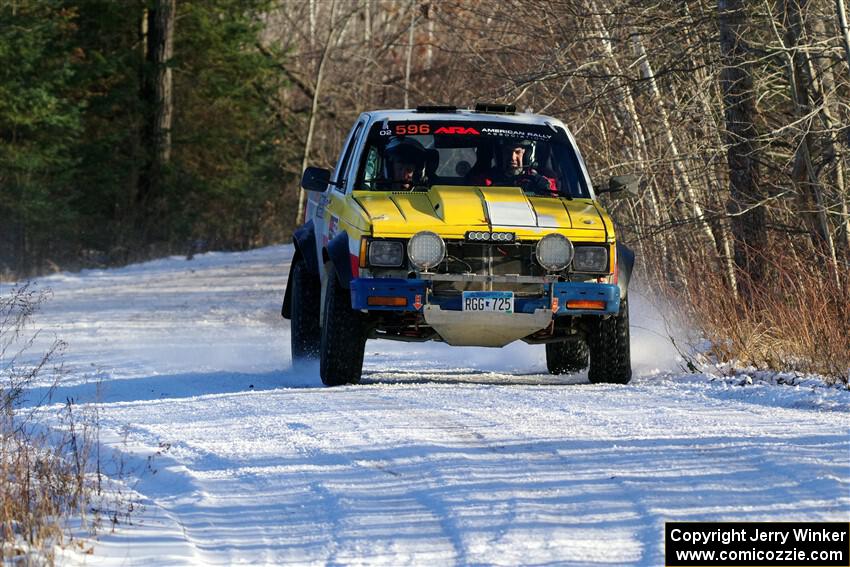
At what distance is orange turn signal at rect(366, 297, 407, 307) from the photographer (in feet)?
33.0

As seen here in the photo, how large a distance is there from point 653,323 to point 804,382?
3.94 m

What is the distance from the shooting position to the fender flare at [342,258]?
10.3m

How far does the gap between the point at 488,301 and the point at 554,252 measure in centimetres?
56

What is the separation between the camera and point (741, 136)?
613 inches

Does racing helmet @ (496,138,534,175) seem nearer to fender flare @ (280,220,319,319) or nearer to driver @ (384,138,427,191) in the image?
driver @ (384,138,427,191)

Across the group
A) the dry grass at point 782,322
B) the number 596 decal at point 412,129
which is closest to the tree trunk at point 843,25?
the dry grass at point 782,322

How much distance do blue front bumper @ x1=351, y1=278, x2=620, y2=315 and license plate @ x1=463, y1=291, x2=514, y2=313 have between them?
0.05 metres

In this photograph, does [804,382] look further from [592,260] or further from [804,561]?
[804,561]

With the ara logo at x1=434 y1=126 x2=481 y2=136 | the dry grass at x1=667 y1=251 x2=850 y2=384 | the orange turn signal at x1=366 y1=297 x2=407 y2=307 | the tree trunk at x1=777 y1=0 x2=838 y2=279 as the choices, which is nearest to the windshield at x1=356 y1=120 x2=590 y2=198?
the ara logo at x1=434 y1=126 x2=481 y2=136

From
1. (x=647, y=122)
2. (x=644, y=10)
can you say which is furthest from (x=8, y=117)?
(x=644, y=10)

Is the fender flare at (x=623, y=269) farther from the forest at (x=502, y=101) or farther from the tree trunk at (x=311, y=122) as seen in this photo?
the tree trunk at (x=311, y=122)

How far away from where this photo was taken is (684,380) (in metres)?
11.1

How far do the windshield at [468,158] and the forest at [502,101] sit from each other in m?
1.93

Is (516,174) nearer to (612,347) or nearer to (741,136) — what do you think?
(612,347)
